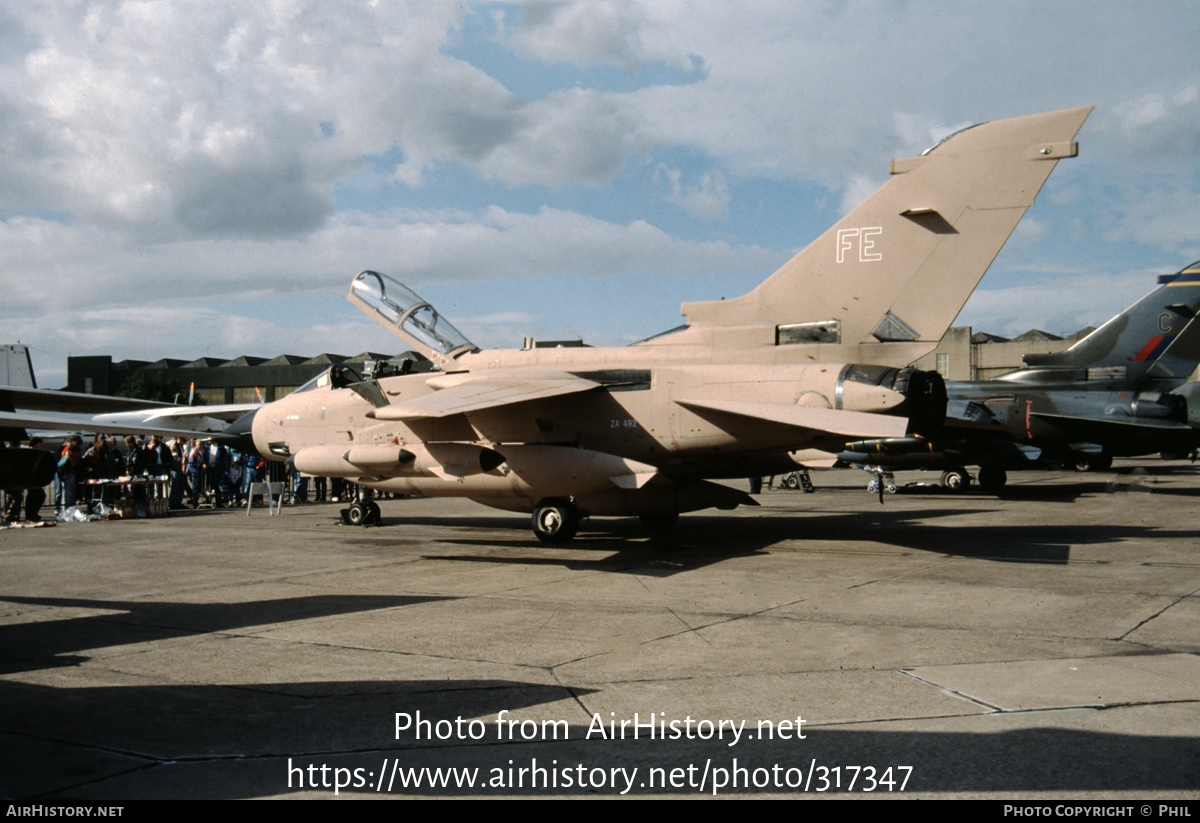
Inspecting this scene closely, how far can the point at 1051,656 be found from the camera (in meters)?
5.59

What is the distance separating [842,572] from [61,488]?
17926 millimetres

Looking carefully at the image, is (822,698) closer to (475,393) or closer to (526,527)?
(475,393)

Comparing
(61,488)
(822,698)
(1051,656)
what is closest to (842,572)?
(1051,656)

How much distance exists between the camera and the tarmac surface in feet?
12.1

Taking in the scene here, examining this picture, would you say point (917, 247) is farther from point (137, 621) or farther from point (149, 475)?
point (149, 475)

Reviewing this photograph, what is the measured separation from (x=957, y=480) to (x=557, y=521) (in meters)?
14.5

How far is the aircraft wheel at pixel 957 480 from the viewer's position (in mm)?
22031

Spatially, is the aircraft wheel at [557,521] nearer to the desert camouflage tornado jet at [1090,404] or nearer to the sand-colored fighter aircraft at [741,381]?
the sand-colored fighter aircraft at [741,381]

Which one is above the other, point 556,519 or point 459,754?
point 556,519

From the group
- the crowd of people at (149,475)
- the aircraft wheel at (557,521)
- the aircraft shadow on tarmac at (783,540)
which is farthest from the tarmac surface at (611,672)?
the crowd of people at (149,475)

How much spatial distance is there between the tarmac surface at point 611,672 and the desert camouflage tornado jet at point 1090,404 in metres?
8.14

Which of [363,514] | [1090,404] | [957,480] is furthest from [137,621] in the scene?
[957,480]

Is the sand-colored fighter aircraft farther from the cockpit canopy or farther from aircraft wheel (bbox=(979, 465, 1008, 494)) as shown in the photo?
aircraft wheel (bbox=(979, 465, 1008, 494))

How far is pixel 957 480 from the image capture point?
22.2 metres
